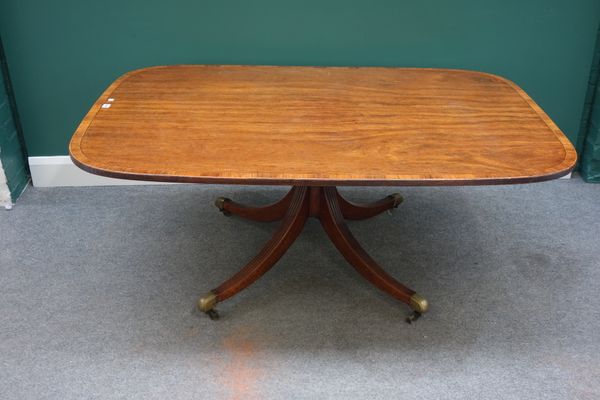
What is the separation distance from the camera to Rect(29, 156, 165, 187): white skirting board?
2.60 m

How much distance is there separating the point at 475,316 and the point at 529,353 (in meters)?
0.20

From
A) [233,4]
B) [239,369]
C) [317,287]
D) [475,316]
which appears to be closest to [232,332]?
[239,369]

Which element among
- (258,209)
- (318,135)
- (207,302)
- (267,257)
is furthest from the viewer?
(258,209)

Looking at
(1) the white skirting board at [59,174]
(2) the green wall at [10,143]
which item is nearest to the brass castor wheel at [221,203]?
(1) the white skirting board at [59,174]

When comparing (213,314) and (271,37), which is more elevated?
(271,37)

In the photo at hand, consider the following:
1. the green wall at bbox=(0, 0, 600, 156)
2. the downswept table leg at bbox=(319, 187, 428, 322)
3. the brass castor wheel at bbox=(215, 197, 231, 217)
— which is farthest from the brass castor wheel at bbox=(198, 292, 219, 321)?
the green wall at bbox=(0, 0, 600, 156)

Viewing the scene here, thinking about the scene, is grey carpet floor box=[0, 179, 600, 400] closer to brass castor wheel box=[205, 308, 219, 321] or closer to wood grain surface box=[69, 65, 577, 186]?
brass castor wheel box=[205, 308, 219, 321]

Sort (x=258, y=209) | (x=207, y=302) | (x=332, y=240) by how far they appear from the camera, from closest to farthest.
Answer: (x=207, y=302) < (x=332, y=240) < (x=258, y=209)

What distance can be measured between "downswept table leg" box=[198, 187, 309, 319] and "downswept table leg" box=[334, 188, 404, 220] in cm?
29

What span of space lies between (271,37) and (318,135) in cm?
92

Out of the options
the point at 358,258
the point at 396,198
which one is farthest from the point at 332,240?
the point at 396,198

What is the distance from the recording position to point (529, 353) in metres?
1.83

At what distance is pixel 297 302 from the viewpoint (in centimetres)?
202

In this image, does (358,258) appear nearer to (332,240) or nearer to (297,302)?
(332,240)
